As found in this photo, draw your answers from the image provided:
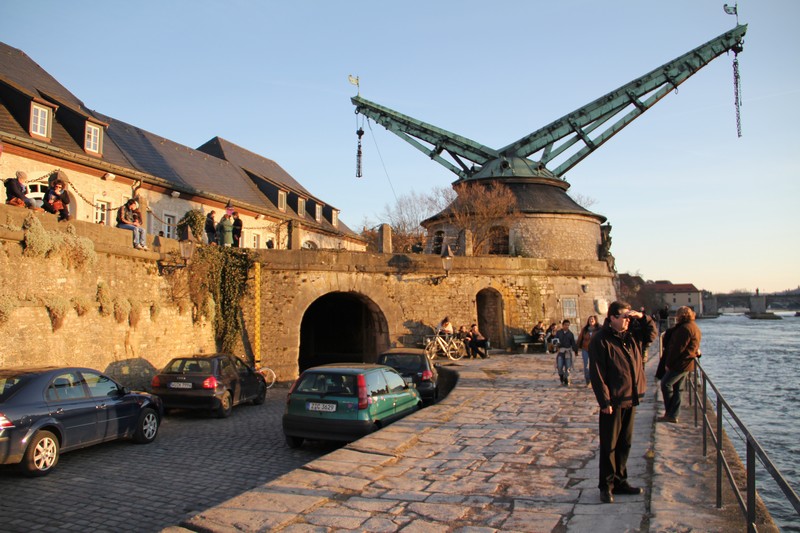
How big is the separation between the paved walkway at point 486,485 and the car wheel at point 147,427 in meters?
4.18

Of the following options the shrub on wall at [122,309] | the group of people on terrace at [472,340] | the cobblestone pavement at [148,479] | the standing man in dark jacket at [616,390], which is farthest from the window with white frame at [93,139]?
the standing man in dark jacket at [616,390]

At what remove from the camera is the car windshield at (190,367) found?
12234 mm

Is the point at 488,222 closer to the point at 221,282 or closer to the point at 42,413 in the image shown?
the point at 221,282

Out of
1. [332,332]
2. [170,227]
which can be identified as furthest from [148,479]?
[332,332]

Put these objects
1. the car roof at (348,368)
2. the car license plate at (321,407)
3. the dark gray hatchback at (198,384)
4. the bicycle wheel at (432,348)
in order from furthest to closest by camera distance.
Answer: the bicycle wheel at (432,348)
the dark gray hatchback at (198,384)
the car roof at (348,368)
the car license plate at (321,407)

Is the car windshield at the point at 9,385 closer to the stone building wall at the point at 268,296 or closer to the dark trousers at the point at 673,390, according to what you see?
the stone building wall at the point at 268,296

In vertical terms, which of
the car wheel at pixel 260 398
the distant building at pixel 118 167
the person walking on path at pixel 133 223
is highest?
the distant building at pixel 118 167

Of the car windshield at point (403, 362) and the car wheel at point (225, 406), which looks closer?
the car wheel at point (225, 406)

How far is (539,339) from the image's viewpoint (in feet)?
71.7

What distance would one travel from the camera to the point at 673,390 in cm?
826

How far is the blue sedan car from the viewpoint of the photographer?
7012mm

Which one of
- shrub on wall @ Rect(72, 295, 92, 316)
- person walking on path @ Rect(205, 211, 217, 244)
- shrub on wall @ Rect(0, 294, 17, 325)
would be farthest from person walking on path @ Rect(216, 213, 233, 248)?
shrub on wall @ Rect(0, 294, 17, 325)

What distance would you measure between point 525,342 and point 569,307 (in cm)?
291

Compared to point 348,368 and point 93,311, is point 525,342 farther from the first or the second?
point 93,311
